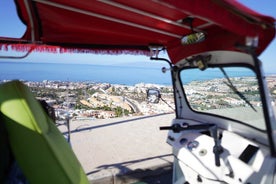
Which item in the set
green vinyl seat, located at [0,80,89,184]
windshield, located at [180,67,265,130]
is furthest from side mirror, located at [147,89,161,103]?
green vinyl seat, located at [0,80,89,184]

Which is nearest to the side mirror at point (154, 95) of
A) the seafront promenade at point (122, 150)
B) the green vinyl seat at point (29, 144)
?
the seafront promenade at point (122, 150)

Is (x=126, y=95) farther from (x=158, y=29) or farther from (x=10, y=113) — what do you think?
(x=10, y=113)

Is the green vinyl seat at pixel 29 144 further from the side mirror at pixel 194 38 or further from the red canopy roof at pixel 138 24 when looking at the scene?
the side mirror at pixel 194 38

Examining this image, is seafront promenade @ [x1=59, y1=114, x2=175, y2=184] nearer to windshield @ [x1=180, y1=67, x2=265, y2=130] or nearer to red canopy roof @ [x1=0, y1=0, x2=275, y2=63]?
windshield @ [x1=180, y1=67, x2=265, y2=130]

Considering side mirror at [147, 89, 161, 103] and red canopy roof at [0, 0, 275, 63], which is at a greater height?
red canopy roof at [0, 0, 275, 63]

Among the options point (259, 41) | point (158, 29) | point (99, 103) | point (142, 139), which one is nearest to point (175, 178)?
point (158, 29)

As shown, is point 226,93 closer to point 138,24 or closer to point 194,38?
point 194,38

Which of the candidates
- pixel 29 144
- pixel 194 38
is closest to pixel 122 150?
pixel 194 38

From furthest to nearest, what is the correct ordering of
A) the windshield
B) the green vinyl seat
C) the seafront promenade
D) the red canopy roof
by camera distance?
the seafront promenade, the windshield, the red canopy roof, the green vinyl seat
